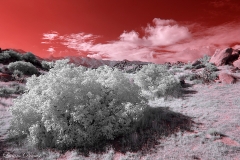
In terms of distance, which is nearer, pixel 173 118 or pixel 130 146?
pixel 130 146

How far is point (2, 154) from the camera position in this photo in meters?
9.91

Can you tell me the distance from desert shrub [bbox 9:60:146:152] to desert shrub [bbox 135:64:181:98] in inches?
292

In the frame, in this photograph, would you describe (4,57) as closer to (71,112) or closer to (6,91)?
(6,91)

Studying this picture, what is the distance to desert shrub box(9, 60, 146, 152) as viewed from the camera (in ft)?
33.4

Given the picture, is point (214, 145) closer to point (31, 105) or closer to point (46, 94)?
point (46, 94)

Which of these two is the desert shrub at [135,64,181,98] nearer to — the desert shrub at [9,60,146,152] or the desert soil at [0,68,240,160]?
the desert soil at [0,68,240,160]

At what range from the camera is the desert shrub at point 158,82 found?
18.7 m

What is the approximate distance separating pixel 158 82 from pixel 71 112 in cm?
1178

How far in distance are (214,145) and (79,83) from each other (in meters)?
7.87

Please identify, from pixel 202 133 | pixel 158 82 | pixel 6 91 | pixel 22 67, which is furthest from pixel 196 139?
pixel 22 67

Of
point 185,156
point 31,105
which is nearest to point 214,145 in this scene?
point 185,156

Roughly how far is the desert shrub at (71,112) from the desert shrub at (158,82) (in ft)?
24.3

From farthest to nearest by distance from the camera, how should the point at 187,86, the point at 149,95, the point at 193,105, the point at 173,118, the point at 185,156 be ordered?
the point at 187,86, the point at 149,95, the point at 193,105, the point at 173,118, the point at 185,156

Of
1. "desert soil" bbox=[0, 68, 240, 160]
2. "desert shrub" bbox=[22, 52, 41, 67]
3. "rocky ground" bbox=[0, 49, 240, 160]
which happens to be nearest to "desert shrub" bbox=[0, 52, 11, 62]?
"desert shrub" bbox=[22, 52, 41, 67]
